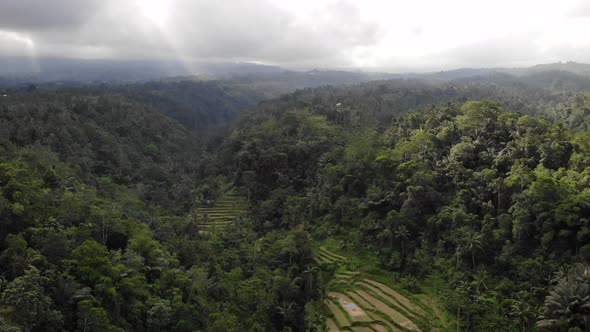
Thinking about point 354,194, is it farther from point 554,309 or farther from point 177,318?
point 177,318

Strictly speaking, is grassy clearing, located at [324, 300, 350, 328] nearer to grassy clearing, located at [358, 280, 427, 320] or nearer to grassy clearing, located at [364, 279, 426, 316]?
grassy clearing, located at [358, 280, 427, 320]

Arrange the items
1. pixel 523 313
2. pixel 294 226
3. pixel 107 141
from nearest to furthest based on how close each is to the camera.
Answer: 1. pixel 523 313
2. pixel 294 226
3. pixel 107 141

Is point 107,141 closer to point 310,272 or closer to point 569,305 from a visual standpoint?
point 310,272

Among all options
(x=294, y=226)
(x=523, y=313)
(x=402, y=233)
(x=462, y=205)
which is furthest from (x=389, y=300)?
(x=294, y=226)

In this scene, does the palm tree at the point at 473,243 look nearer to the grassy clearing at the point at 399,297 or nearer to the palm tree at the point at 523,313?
the grassy clearing at the point at 399,297

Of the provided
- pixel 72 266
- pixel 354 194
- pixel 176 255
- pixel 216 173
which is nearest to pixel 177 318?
pixel 72 266

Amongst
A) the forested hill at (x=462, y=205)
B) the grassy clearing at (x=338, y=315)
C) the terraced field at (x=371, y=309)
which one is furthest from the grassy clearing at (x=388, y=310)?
the forested hill at (x=462, y=205)
